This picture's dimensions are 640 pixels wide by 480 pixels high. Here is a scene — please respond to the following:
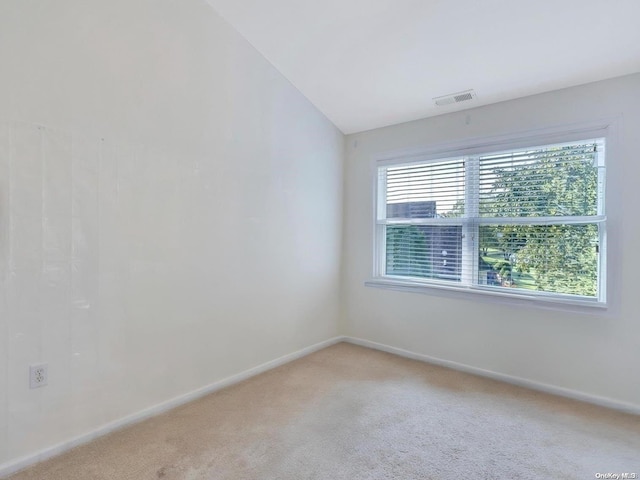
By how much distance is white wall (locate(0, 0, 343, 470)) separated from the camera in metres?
1.76

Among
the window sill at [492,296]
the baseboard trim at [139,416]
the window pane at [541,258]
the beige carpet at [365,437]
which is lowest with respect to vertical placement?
the beige carpet at [365,437]

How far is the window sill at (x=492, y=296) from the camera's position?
99.6 inches

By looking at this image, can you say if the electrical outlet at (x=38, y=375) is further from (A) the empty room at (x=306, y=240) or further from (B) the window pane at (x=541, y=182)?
(B) the window pane at (x=541, y=182)

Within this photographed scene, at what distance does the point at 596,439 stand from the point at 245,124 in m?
3.14

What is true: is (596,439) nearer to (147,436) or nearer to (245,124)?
(147,436)

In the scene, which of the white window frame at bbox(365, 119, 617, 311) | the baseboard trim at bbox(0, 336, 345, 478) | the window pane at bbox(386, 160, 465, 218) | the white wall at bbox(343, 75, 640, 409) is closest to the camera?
the baseboard trim at bbox(0, 336, 345, 478)

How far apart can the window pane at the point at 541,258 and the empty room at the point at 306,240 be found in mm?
15

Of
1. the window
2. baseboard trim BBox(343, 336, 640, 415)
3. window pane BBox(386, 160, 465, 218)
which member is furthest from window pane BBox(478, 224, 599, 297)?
baseboard trim BBox(343, 336, 640, 415)

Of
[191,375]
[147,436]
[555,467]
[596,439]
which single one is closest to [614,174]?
[596,439]

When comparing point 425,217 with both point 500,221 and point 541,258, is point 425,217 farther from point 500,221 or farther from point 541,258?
point 541,258

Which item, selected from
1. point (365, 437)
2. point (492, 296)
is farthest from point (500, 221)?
point (365, 437)

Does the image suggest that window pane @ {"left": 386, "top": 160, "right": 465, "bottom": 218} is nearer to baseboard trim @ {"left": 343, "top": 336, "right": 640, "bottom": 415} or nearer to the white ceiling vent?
the white ceiling vent

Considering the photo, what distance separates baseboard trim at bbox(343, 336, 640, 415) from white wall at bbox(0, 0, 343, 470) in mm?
1199

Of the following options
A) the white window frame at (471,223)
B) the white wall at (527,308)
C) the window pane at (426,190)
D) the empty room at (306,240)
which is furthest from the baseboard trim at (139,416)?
the window pane at (426,190)
